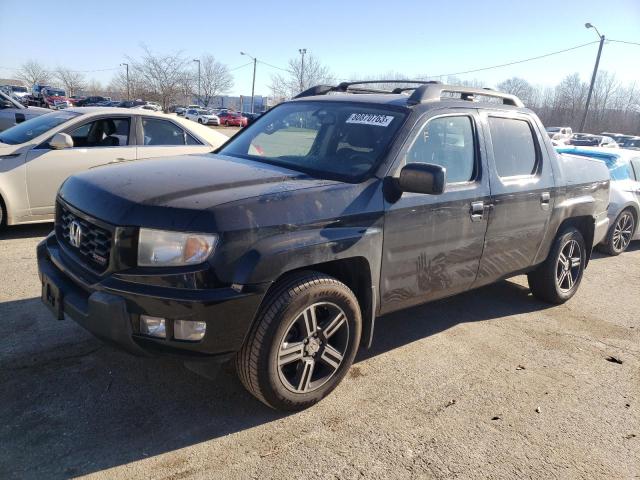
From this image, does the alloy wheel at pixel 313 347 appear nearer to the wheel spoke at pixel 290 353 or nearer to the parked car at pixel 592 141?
the wheel spoke at pixel 290 353

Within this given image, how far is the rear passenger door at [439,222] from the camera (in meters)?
3.32

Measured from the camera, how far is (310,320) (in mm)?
2961

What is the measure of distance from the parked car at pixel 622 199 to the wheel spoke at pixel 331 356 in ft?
20.5

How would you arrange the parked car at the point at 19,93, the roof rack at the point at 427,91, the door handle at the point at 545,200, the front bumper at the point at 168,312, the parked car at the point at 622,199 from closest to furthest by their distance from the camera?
the front bumper at the point at 168,312, the roof rack at the point at 427,91, the door handle at the point at 545,200, the parked car at the point at 622,199, the parked car at the point at 19,93

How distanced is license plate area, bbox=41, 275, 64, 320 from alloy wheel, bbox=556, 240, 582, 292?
443cm

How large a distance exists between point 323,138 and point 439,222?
3.46 ft

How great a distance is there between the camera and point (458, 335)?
14.3 ft

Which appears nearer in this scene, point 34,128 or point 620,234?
point 34,128

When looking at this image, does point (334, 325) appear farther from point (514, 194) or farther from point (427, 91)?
point (514, 194)

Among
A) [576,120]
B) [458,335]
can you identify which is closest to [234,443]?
[458,335]

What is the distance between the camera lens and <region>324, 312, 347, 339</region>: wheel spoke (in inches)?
120

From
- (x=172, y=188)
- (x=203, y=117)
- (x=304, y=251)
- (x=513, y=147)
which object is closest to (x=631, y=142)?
(x=513, y=147)

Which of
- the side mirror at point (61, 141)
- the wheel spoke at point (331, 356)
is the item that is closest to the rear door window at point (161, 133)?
the side mirror at point (61, 141)

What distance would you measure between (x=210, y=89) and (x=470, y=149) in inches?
2619
